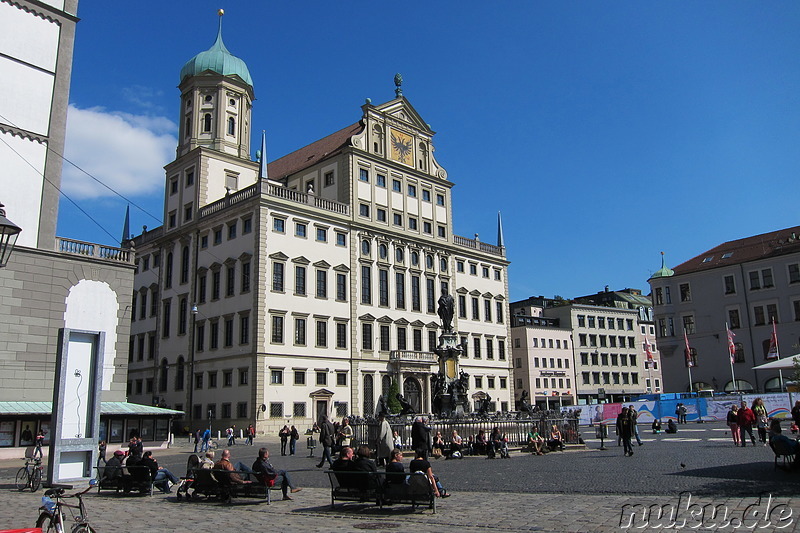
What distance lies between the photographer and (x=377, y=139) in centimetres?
6022

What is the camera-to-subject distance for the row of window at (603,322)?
93438mm

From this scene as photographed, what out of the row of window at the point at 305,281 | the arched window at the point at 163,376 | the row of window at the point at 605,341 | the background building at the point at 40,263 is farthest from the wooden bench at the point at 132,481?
the row of window at the point at 605,341

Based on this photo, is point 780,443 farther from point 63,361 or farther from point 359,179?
point 359,179

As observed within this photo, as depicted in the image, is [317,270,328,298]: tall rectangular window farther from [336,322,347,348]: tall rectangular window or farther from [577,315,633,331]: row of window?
[577,315,633,331]: row of window

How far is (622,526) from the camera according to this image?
9.79 meters

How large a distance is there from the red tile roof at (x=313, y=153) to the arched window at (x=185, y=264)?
1306 centimetres

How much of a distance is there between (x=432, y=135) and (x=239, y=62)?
18.9 metres

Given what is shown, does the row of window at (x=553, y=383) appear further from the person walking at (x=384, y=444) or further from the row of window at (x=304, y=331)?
the person walking at (x=384, y=444)

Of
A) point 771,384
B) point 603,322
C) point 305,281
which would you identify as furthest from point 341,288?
point 603,322

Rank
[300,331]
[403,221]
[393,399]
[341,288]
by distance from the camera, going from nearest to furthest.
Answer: [300,331] < [393,399] < [341,288] < [403,221]

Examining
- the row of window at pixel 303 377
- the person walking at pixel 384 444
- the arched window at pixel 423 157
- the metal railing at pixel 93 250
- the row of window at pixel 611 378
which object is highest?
→ the arched window at pixel 423 157

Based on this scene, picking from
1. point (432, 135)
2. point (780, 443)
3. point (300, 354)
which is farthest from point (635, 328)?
point (780, 443)

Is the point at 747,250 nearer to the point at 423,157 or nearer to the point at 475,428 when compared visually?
the point at 423,157

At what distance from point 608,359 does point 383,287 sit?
49.6 metres
